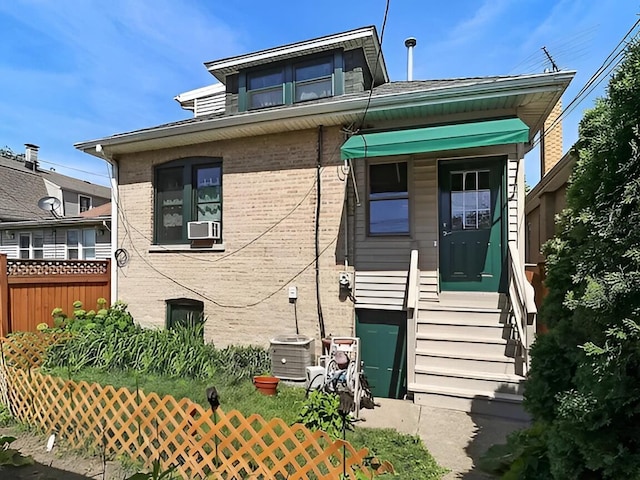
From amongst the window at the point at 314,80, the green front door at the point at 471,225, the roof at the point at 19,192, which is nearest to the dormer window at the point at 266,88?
the window at the point at 314,80

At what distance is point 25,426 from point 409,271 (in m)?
6.08

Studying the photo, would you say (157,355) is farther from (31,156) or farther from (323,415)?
(31,156)

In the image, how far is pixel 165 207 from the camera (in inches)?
331

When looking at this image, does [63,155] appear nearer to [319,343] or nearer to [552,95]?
[319,343]

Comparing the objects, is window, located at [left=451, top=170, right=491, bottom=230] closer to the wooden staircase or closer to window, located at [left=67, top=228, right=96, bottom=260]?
the wooden staircase

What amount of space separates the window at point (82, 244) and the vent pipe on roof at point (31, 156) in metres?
13.8

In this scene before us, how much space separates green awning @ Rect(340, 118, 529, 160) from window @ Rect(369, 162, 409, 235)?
77cm

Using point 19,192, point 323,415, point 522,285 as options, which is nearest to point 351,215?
point 522,285

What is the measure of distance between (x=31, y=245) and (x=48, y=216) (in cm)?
594

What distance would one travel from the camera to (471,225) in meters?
6.41

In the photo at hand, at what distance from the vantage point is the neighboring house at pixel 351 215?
551 cm

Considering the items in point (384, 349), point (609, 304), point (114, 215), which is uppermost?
point (114, 215)

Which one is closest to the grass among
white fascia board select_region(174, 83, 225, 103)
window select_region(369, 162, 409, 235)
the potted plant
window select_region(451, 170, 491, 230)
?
the potted plant

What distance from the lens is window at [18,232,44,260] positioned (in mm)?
14578
